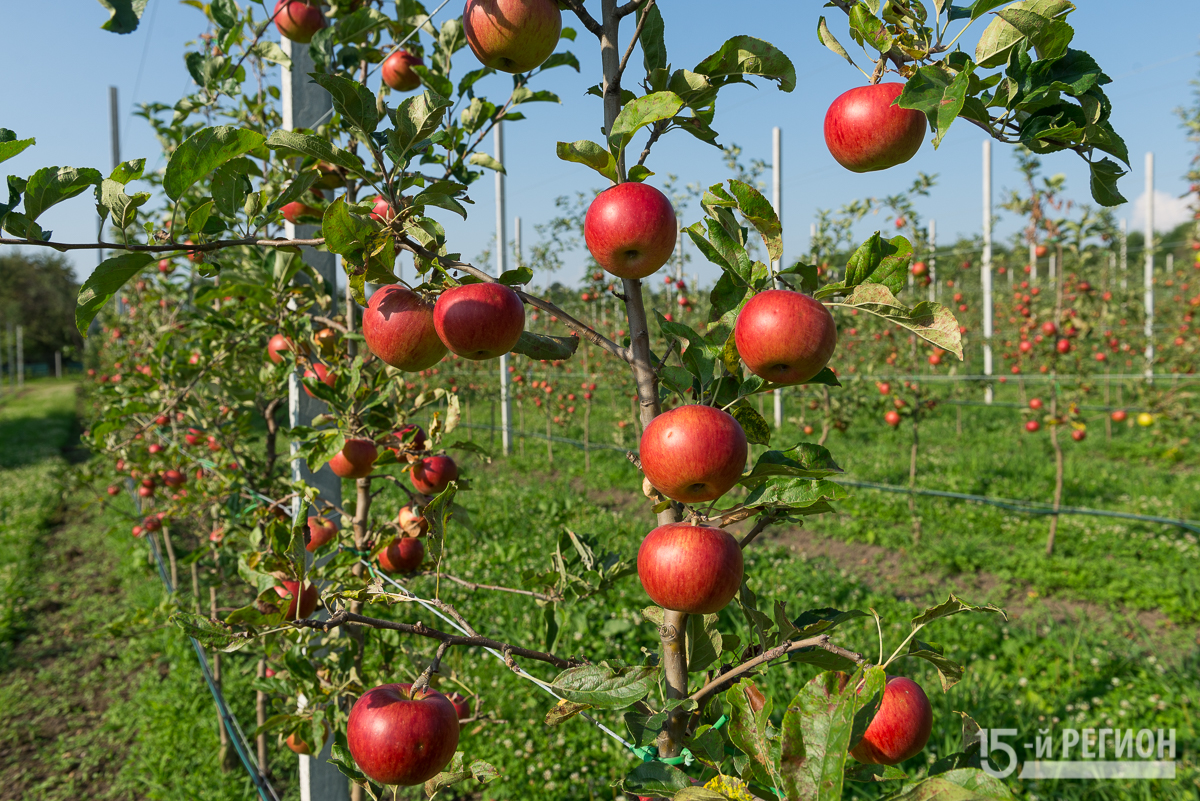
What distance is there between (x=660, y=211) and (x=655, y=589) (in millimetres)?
443

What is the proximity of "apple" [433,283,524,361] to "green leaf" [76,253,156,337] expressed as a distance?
1.16ft

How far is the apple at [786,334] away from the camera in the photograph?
74 centimetres

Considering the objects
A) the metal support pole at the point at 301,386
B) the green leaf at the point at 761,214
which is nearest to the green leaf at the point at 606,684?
the green leaf at the point at 761,214

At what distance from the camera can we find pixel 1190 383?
280 inches

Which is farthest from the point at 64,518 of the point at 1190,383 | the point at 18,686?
the point at 1190,383

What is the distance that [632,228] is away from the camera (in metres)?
0.79

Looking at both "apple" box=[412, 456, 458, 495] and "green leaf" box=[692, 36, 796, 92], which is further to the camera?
"apple" box=[412, 456, 458, 495]

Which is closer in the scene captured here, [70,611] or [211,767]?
[211,767]

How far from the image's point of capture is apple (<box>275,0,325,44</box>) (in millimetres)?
1802

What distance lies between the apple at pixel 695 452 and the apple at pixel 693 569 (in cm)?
5

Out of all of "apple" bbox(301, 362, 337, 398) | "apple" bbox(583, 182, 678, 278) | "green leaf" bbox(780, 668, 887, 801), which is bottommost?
"green leaf" bbox(780, 668, 887, 801)

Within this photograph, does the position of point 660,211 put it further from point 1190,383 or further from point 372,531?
point 1190,383

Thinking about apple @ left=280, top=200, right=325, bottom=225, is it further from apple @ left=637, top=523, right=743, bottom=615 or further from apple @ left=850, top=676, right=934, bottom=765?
apple @ left=850, top=676, right=934, bottom=765

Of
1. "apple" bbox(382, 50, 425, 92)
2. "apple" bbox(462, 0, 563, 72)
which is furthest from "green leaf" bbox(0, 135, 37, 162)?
"apple" bbox(382, 50, 425, 92)
